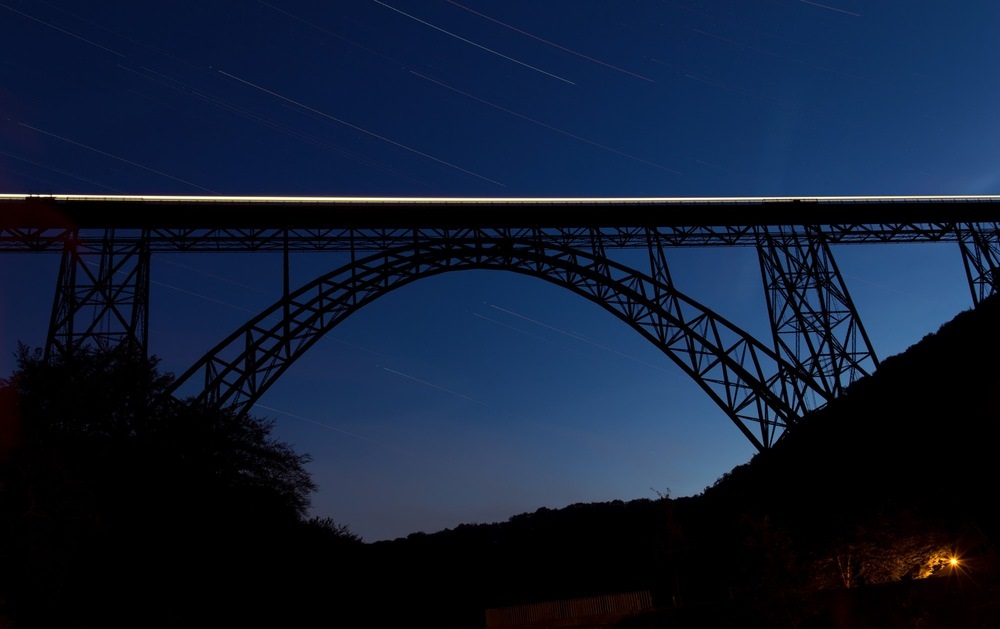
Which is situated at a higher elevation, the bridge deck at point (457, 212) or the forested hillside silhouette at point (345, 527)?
the bridge deck at point (457, 212)

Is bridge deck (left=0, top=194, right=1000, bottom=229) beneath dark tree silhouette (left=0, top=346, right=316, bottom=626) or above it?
above

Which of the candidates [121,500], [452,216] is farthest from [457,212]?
[121,500]

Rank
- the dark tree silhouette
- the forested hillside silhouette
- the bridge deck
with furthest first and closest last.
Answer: the bridge deck
the forested hillside silhouette
the dark tree silhouette

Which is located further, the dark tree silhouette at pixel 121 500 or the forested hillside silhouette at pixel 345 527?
the forested hillside silhouette at pixel 345 527

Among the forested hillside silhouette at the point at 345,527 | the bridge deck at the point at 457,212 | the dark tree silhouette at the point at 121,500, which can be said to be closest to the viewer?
the dark tree silhouette at the point at 121,500

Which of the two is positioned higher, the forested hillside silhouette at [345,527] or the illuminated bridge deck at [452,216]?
the illuminated bridge deck at [452,216]

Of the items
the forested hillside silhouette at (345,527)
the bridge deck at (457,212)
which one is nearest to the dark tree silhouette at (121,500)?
the forested hillside silhouette at (345,527)

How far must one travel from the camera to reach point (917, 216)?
3375cm

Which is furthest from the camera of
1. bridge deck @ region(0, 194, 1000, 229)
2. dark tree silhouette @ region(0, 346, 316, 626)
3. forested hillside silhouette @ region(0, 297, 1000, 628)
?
bridge deck @ region(0, 194, 1000, 229)

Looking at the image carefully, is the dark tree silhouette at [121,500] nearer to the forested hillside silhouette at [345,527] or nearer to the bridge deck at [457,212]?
the forested hillside silhouette at [345,527]

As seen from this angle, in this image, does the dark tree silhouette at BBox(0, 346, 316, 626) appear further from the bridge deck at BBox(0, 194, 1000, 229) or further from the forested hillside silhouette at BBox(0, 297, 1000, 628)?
the bridge deck at BBox(0, 194, 1000, 229)

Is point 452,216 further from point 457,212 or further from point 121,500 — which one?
point 121,500

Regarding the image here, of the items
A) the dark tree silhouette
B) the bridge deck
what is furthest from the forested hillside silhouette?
the bridge deck

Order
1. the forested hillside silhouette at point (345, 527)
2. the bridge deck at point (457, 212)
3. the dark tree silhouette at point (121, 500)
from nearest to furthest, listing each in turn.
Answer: the dark tree silhouette at point (121, 500), the forested hillside silhouette at point (345, 527), the bridge deck at point (457, 212)
